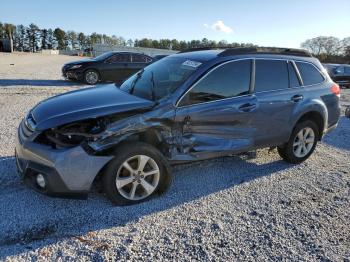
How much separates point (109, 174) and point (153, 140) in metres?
0.71

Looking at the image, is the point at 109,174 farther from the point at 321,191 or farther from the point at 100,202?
the point at 321,191

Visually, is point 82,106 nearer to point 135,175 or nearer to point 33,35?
point 135,175

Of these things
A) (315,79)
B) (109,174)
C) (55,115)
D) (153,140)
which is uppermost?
(315,79)

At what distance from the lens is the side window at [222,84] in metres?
4.11

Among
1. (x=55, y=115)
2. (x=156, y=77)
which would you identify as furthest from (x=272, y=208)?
(x=55, y=115)

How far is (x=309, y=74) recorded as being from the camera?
5.37m

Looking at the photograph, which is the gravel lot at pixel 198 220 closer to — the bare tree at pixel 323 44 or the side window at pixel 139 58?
the side window at pixel 139 58

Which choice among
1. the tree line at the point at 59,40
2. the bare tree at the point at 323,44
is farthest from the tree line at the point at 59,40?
the bare tree at the point at 323,44

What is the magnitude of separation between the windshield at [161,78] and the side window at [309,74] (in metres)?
1.93

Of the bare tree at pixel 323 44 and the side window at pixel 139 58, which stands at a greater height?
the bare tree at pixel 323 44

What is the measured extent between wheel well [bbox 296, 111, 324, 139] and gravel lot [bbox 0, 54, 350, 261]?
0.85 meters

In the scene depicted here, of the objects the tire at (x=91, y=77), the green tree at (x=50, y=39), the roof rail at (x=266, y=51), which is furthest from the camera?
the green tree at (x=50, y=39)

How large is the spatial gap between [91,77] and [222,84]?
10255 mm

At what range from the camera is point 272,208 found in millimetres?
3949
